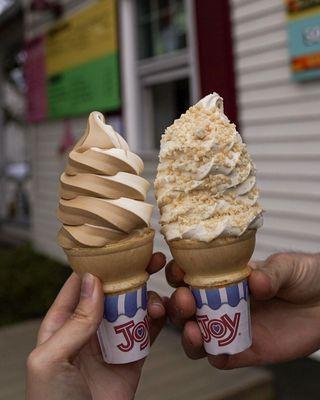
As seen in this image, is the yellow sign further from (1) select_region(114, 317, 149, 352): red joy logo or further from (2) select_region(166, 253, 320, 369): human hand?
(1) select_region(114, 317, 149, 352): red joy logo

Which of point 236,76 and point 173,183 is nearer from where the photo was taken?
point 173,183

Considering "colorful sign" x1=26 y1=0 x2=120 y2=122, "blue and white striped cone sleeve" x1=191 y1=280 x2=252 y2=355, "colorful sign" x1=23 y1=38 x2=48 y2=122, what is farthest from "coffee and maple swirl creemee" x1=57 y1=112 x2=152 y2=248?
"colorful sign" x1=23 y1=38 x2=48 y2=122

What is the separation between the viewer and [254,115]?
454 cm

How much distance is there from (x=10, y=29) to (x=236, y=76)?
22.3 ft

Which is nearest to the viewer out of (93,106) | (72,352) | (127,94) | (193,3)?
(72,352)

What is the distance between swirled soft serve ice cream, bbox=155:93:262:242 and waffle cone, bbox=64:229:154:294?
0.39 ft

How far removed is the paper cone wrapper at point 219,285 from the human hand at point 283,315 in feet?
0.48

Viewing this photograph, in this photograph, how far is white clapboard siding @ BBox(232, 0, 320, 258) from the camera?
161 inches

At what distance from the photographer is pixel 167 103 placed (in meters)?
5.87

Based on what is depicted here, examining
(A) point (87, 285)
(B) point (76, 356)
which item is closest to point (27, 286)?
(B) point (76, 356)

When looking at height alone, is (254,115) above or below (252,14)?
below

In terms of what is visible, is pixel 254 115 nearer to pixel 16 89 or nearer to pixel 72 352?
pixel 72 352

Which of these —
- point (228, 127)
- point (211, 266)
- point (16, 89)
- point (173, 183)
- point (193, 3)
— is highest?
point (16, 89)

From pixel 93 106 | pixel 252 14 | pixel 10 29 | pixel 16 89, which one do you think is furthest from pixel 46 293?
pixel 16 89
